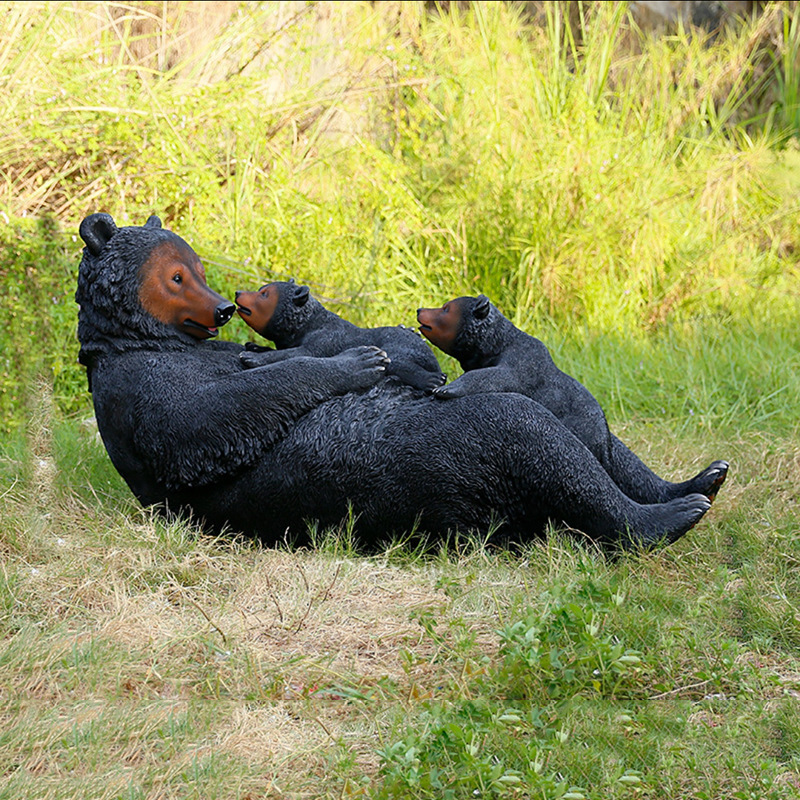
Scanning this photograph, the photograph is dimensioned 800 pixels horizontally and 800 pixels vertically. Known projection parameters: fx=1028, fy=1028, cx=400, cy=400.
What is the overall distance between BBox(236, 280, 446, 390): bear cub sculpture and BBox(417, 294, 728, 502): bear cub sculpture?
115 mm

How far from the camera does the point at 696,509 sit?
141 inches

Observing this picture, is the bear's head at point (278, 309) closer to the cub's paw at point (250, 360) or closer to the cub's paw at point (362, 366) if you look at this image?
the cub's paw at point (250, 360)

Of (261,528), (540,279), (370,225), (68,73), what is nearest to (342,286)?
(370,225)

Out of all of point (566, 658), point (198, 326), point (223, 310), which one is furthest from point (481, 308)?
point (566, 658)

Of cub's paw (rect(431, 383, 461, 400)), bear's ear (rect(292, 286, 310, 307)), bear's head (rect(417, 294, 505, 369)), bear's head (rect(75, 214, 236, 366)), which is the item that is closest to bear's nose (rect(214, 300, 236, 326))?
bear's head (rect(75, 214, 236, 366))

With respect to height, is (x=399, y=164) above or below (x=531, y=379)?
above

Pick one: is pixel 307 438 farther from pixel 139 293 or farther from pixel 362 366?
pixel 139 293

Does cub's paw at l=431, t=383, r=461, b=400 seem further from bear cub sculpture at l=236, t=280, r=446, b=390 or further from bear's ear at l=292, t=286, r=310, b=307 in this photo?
bear's ear at l=292, t=286, r=310, b=307

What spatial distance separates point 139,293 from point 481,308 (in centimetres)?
122

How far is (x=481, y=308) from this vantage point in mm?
3764

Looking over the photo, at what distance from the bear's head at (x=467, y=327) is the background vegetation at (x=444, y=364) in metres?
0.75

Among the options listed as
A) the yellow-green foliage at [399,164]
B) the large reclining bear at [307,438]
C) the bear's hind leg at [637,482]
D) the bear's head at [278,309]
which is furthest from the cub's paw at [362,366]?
the yellow-green foliage at [399,164]

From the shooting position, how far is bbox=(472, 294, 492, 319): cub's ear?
3757mm

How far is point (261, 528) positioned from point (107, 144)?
3981 millimetres
